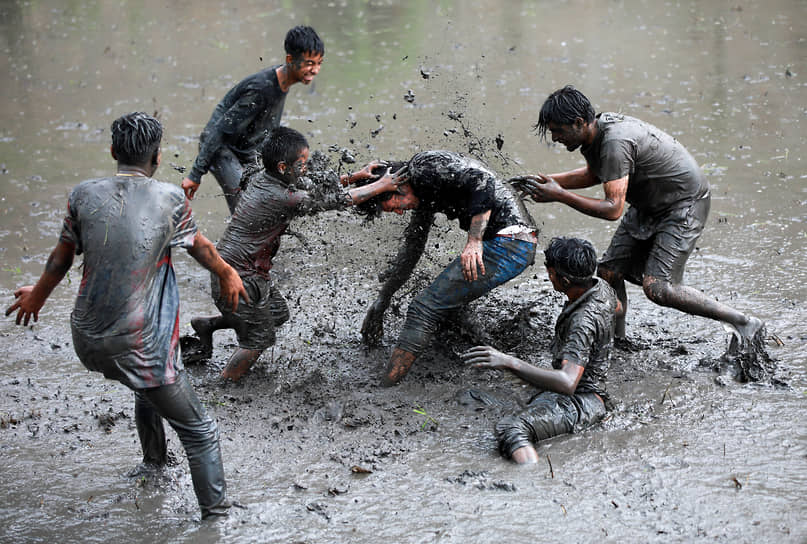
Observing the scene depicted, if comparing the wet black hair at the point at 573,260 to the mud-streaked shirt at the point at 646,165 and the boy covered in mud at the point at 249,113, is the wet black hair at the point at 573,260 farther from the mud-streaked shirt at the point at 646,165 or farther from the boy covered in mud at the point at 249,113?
the boy covered in mud at the point at 249,113

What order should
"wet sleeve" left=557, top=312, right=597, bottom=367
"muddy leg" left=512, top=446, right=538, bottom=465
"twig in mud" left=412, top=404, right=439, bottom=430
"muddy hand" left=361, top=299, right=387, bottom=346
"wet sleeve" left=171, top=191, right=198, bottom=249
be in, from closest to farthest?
"wet sleeve" left=171, top=191, right=198, bottom=249 → "muddy leg" left=512, top=446, right=538, bottom=465 → "wet sleeve" left=557, top=312, right=597, bottom=367 → "twig in mud" left=412, top=404, right=439, bottom=430 → "muddy hand" left=361, top=299, right=387, bottom=346

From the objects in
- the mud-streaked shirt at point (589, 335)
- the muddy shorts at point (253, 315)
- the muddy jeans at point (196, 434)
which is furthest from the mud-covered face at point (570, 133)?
the muddy jeans at point (196, 434)

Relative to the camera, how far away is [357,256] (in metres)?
6.88

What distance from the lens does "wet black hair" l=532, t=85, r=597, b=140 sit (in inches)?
187

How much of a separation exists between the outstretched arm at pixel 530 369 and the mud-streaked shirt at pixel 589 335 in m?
0.08

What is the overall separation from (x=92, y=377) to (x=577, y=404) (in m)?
3.16

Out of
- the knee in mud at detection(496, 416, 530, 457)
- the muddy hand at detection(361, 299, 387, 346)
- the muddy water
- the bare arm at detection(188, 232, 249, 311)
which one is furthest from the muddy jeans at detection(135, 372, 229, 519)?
the muddy hand at detection(361, 299, 387, 346)

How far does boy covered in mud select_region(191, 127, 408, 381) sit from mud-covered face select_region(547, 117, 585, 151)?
1058 millimetres

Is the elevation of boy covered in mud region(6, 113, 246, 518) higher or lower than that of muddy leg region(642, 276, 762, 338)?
higher

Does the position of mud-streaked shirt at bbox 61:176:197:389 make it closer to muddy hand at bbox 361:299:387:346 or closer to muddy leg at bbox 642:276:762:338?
muddy hand at bbox 361:299:387:346

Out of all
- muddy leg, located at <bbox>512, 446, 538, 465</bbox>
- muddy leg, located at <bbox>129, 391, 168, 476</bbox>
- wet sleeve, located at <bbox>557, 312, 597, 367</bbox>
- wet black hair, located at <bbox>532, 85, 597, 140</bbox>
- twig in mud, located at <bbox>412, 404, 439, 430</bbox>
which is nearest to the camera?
muddy leg, located at <bbox>129, 391, 168, 476</bbox>

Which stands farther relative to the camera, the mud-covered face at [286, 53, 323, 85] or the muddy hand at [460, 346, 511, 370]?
the mud-covered face at [286, 53, 323, 85]

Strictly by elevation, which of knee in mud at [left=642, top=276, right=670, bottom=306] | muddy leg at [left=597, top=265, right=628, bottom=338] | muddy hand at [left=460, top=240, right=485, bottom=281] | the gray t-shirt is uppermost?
the gray t-shirt

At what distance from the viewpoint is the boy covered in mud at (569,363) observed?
13.5 feet
